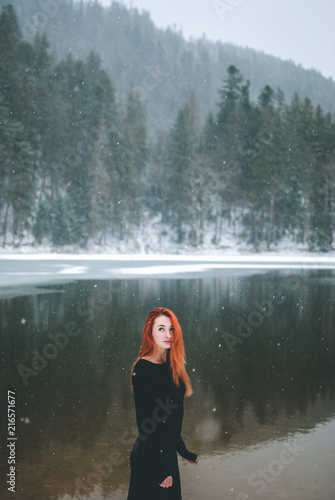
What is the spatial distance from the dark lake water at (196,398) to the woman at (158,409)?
1758 millimetres

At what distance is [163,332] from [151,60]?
14364 centimetres

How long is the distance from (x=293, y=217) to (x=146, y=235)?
1756cm

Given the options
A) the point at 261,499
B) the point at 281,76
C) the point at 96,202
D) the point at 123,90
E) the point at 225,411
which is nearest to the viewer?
the point at 261,499

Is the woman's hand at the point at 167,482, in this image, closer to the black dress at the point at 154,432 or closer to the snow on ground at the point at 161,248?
the black dress at the point at 154,432

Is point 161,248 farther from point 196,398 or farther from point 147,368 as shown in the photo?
point 147,368

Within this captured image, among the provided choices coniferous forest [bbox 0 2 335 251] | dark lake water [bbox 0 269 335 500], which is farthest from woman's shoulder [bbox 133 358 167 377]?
coniferous forest [bbox 0 2 335 251]

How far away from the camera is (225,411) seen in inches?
259

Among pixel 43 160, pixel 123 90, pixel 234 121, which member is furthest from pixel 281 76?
pixel 43 160

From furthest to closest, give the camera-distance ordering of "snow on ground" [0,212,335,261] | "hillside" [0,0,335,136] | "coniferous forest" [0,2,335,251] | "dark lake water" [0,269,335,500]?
1. "hillside" [0,0,335,136]
2. "coniferous forest" [0,2,335,251]
3. "snow on ground" [0,212,335,261]
4. "dark lake water" [0,269,335,500]

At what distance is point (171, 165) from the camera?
65.7 metres

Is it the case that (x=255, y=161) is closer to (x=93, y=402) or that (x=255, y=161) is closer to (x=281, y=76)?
(x=93, y=402)

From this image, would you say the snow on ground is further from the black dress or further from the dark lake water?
the black dress

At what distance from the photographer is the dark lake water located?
186 inches

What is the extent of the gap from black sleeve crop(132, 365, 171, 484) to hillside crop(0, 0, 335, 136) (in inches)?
4289
